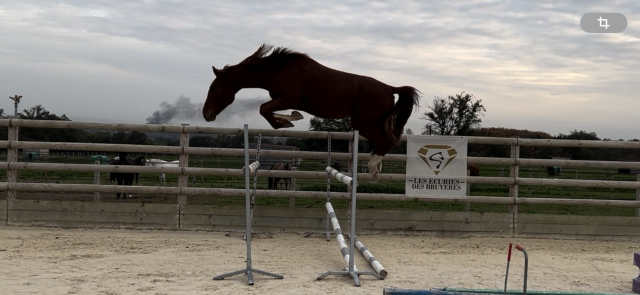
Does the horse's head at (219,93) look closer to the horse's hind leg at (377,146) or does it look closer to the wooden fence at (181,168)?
the wooden fence at (181,168)

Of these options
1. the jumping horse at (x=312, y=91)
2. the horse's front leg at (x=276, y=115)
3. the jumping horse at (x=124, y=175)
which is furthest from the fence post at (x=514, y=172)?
the jumping horse at (x=124, y=175)

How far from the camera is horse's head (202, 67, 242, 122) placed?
565 cm

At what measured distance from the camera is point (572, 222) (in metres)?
6.87

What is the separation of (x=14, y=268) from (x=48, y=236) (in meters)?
1.69

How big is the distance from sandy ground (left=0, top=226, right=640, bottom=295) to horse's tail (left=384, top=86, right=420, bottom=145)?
1.30 m

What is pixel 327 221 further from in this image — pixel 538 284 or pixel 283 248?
pixel 538 284

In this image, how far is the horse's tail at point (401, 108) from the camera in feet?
19.4

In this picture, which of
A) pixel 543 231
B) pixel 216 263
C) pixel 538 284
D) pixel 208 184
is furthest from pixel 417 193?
pixel 208 184

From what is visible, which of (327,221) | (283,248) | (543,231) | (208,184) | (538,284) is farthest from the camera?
(208,184)

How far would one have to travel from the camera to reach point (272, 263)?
4.77 m

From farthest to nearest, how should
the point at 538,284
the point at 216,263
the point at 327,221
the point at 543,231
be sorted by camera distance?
1. the point at 543,231
2. the point at 327,221
3. the point at 216,263
4. the point at 538,284

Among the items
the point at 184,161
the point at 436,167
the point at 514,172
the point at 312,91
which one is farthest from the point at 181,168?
the point at 514,172

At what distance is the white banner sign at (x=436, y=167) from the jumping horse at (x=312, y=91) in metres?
0.72

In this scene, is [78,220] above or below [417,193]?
below
